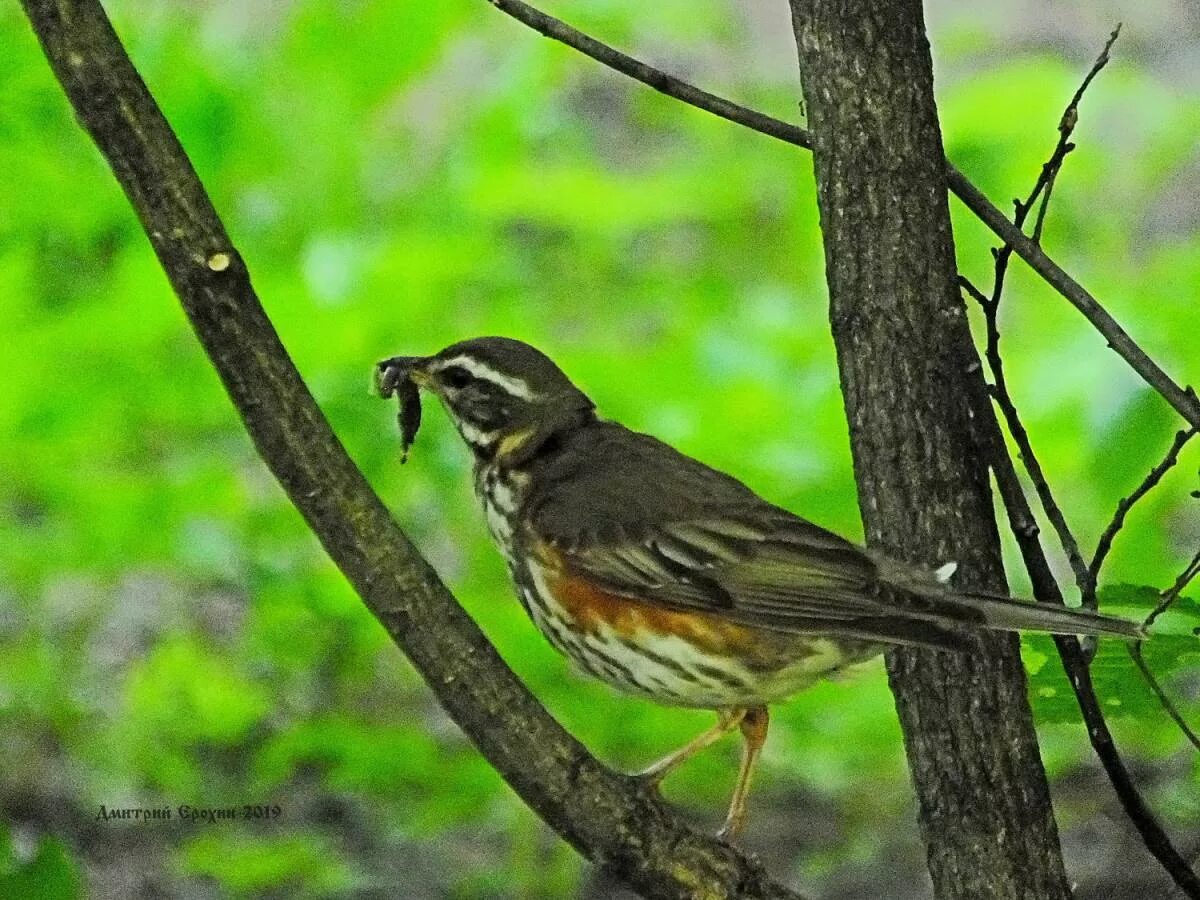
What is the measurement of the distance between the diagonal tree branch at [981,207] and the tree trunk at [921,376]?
126mm

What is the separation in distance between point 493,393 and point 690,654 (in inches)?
34.8

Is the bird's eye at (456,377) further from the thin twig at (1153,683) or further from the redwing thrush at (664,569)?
the thin twig at (1153,683)

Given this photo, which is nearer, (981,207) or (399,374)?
(981,207)

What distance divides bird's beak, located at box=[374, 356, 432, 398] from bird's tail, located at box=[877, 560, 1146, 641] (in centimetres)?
135

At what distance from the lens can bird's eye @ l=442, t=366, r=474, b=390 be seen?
386 cm

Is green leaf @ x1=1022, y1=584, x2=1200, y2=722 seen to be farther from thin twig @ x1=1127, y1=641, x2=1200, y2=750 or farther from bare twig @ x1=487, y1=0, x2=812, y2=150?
bare twig @ x1=487, y1=0, x2=812, y2=150

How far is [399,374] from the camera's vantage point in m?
3.81

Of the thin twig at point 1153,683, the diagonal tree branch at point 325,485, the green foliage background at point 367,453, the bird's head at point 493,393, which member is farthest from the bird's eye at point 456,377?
the thin twig at point 1153,683

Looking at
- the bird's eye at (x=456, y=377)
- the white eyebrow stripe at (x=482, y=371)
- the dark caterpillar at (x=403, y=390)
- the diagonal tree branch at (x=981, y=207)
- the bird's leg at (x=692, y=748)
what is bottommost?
the bird's leg at (x=692, y=748)

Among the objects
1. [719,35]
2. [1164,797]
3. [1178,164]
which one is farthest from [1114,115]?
[1164,797]

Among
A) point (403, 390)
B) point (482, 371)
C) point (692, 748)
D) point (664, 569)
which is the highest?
point (482, 371)

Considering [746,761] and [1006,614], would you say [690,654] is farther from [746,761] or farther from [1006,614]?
[1006,614]

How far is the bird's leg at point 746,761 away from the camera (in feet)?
11.2

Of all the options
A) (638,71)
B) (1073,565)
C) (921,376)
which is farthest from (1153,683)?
(638,71)
